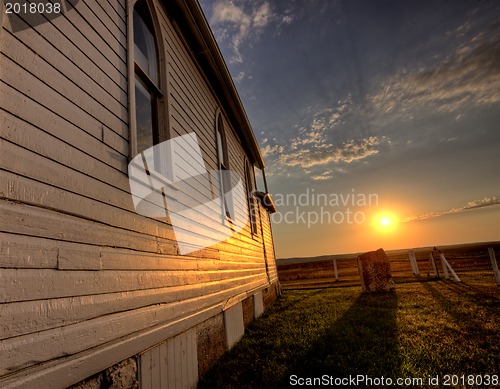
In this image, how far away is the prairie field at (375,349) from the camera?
3.47m

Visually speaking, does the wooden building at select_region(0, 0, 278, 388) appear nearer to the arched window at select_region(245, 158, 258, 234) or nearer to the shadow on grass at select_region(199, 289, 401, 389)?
the shadow on grass at select_region(199, 289, 401, 389)

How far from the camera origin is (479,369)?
11.2 feet

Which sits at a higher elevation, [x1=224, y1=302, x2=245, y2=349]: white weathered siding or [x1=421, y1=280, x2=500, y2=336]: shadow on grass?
[x1=224, y1=302, x2=245, y2=349]: white weathered siding

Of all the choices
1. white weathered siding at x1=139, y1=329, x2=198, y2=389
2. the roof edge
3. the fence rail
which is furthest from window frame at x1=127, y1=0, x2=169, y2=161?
the fence rail

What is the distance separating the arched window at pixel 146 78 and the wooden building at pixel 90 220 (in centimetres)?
2

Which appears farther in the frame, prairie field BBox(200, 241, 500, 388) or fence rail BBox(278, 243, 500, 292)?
fence rail BBox(278, 243, 500, 292)

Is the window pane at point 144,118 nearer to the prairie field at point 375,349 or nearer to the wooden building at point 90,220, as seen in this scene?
the wooden building at point 90,220

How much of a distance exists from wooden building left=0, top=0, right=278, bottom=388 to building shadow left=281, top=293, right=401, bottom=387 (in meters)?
1.49

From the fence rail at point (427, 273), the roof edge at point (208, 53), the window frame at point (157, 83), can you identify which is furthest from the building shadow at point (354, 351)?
the fence rail at point (427, 273)

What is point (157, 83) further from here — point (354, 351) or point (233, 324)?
point (354, 351)

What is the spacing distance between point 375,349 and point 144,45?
5525mm

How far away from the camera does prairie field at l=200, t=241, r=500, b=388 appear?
347 centimetres

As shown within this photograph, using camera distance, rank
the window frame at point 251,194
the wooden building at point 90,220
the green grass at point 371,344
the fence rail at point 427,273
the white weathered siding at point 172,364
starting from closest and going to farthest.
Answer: the wooden building at point 90,220
the white weathered siding at point 172,364
the green grass at point 371,344
the window frame at point 251,194
the fence rail at point 427,273

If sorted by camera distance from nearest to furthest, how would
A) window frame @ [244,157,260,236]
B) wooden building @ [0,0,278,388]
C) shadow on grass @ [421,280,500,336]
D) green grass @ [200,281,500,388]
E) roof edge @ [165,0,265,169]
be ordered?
wooden building @ [0,0,278,388]
green grass @ [200,281,500,388]
roof edge @ [165,0,265,169]
shadow on grass @ [421,280,500,336]
window frame @ [244,157,260,236]
